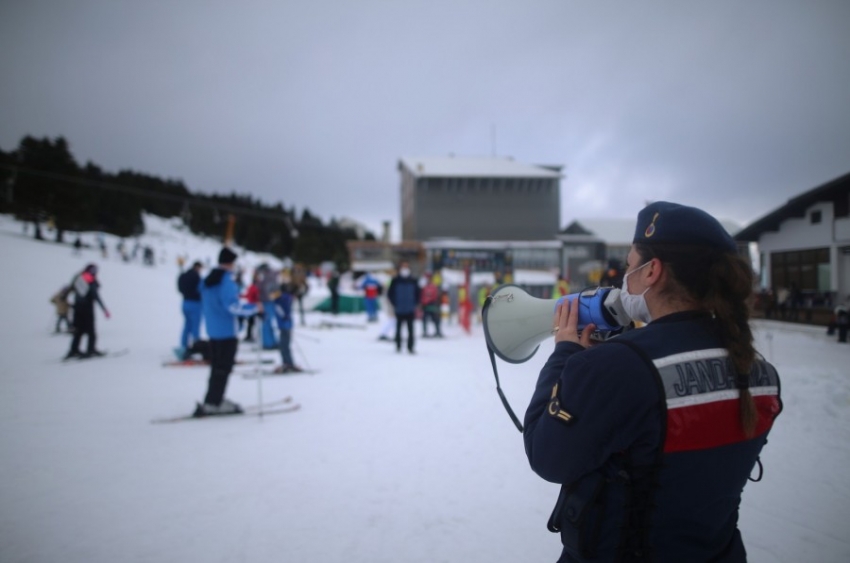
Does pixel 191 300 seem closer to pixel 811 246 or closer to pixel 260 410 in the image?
pixel 260 410

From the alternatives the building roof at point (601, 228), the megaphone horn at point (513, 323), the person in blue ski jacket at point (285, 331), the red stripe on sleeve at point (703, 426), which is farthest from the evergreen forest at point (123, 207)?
the building roof at point (601, 228)

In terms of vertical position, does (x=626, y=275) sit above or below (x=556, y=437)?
above

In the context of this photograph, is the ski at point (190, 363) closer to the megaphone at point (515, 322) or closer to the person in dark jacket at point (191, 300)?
the person in dark jacket at point (191, 300)

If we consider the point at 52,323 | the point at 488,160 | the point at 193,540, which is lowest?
the point at 193,540

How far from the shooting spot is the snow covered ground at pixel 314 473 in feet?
8.27

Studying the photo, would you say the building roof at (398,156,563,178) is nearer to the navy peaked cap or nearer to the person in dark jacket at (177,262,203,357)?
the person in dark jacket at (177,262,203,357)

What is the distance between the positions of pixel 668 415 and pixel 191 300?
966cm

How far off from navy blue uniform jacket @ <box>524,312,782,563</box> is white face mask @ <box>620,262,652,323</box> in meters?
0.10

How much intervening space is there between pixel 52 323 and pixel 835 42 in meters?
8.77

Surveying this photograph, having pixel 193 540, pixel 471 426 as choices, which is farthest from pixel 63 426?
pixel 471 426

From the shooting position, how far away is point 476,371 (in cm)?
757

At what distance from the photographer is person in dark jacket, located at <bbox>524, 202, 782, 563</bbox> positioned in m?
1.04

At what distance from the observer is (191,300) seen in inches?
357

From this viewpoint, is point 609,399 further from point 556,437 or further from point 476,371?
point 476,371
